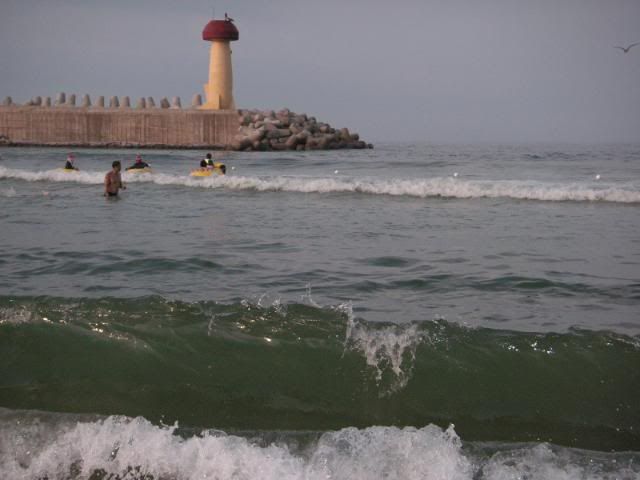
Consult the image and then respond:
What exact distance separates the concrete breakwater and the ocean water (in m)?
39.9

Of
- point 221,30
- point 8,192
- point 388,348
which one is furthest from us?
point 221,30

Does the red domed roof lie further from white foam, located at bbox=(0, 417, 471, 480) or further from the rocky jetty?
white foam, located at bbox=(0, 417, 471, 480)

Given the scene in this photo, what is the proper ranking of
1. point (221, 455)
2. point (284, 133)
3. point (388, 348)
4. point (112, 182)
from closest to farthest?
point (221, 455) < point (388, 348) < point (112, 182) < point (284, 133)

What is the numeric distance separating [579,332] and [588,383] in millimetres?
857

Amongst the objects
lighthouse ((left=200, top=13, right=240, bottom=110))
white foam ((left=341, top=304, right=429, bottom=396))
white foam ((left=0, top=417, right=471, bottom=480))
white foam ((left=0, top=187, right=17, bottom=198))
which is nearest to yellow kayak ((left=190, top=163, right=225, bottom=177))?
white foam ((left=0, top=187, right=17, bottom=198))

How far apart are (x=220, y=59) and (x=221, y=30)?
71.2 inches

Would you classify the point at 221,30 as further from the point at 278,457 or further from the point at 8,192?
the point at 278,457

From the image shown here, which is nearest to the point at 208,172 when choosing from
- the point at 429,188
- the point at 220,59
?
the point at 429,188

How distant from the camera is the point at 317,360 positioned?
4973mm

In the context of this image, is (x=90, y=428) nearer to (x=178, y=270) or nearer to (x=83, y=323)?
(x=83, y=323)

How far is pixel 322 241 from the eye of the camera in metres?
10.3

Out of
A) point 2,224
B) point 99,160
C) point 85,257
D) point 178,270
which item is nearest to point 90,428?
point 178,270

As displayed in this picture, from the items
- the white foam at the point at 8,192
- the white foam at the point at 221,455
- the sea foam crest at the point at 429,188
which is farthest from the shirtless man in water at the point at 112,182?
the white foam at the point at 221,455

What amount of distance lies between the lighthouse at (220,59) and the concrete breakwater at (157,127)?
1551mm
